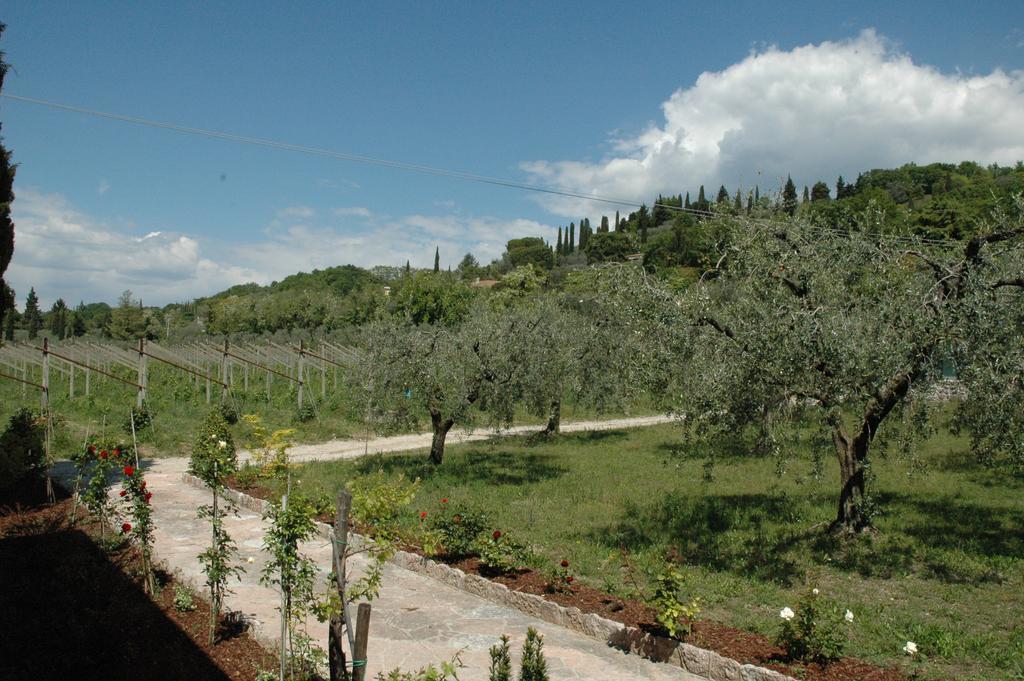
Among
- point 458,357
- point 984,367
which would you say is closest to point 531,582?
point 984,367

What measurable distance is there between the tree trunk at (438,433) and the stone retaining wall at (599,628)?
25.2ft

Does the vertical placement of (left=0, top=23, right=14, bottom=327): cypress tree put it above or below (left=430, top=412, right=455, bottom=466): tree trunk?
above

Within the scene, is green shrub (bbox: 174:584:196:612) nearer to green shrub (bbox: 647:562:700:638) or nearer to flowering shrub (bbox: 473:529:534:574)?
flowering shrub (bbox: 473:529:534:574)

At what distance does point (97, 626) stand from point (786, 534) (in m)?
9.92

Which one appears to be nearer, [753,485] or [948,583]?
[948,583]

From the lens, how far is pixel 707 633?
7207mm

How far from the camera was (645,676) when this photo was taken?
6617 millimetres

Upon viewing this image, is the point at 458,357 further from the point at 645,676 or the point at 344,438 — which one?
the point at 645,676

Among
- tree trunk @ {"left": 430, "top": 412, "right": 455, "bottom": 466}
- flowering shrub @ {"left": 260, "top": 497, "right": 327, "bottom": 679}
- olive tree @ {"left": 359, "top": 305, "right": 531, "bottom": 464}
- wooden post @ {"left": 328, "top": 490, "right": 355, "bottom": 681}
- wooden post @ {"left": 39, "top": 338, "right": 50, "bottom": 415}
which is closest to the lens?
wooden post @ {"left": 328, "top": 490, "right": 355, "bottom": 681}

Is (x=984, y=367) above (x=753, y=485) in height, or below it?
above

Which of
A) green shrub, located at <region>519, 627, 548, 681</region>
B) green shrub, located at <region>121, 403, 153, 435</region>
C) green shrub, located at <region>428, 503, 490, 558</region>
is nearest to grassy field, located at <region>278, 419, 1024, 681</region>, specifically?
Result: green shrub, located at <region>428, 503, 490, 558</region>

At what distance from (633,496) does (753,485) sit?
3.49 m

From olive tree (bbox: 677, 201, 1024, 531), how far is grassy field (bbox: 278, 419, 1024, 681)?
107 centimetres

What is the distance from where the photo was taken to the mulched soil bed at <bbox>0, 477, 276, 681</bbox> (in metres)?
6.32
